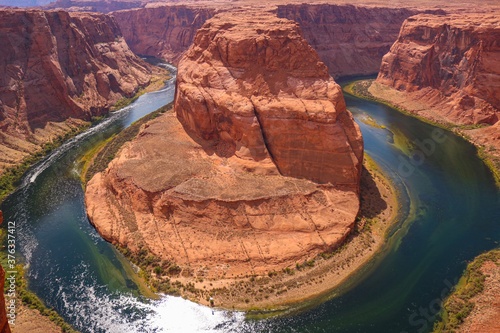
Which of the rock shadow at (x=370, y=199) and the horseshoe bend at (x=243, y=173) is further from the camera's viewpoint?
the rock shadow at (x=370, y=199)

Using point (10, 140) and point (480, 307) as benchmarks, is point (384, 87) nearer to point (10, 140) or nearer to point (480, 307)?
point (480, 307)

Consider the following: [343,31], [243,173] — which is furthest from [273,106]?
[343,31]

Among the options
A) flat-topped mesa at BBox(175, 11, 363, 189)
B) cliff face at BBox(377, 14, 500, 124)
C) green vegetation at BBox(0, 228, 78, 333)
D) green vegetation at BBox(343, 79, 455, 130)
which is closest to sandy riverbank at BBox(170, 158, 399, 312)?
flat-topped mesa at BBox(175, 11, 363, 189)

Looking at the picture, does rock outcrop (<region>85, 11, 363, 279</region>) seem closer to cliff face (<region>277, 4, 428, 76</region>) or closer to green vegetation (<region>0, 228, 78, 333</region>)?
green vegetation (<region>0, 228, 78, 333</region>)

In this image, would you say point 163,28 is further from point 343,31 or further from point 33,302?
point 33,302

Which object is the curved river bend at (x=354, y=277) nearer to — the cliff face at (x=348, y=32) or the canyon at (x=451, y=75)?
the canyon at (x=451, y=75)

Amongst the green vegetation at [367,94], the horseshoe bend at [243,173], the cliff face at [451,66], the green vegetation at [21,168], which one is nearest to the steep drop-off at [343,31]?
the green vegetation at [367,94]

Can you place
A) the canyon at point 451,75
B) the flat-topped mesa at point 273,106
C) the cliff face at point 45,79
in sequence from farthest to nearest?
the canyon at point 451,75 < the cliff face at point 45,79 < the flat-topped mesa at point 273,106

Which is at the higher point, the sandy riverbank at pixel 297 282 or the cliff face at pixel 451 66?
the cliff face at pixel 451 66
